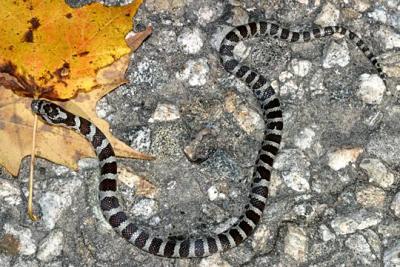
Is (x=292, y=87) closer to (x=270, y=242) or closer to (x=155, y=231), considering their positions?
(x=270, y=242)

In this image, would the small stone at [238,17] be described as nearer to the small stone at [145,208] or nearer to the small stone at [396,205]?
the small stone at [145,208]

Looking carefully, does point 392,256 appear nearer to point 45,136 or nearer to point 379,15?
point 379,15

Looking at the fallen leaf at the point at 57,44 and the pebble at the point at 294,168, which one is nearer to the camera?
the fallen leaf at the point at 57,44

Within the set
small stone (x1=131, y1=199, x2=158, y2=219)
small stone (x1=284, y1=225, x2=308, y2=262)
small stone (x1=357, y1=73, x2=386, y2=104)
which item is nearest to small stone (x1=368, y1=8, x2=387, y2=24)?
small stone (x1=357, y1=73, x2=386, y2=104)

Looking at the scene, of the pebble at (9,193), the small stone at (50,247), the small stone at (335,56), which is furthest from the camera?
the small stone at (335,56)

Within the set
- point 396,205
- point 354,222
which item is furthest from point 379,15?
point 354,222

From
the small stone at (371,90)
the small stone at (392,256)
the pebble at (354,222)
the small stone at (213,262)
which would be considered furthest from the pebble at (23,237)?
the small stone at (371,90)
